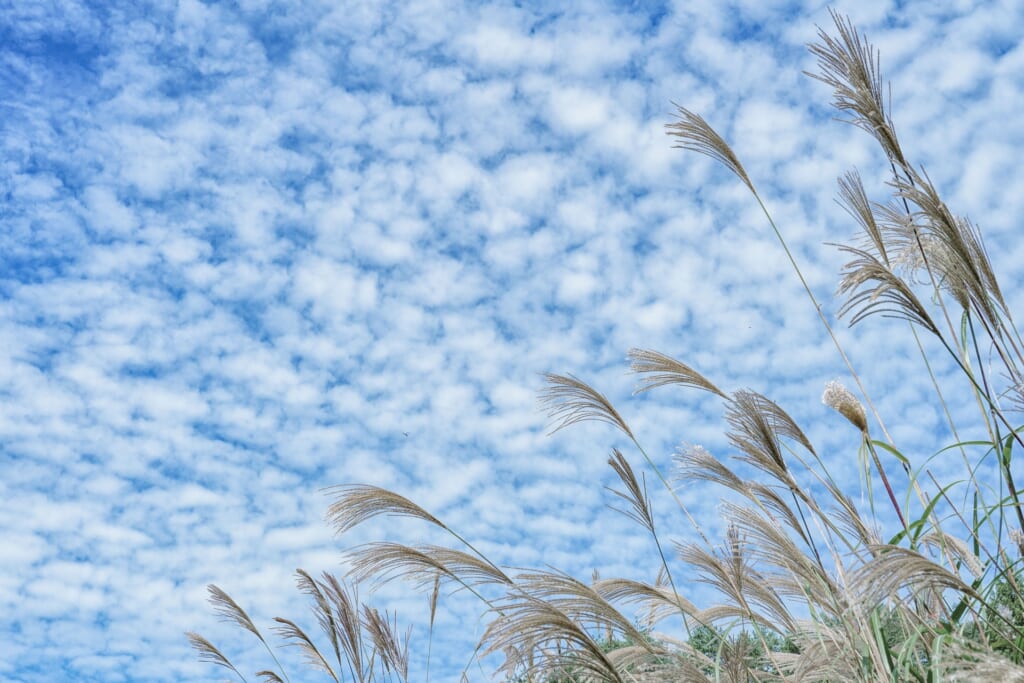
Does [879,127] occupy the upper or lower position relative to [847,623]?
upper

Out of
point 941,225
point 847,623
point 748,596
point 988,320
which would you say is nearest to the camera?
point 847,623

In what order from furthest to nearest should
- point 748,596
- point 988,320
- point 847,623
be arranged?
point 748,596 < point 988,320 < point 847,623

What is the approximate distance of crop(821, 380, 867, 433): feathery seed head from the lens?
3.05m

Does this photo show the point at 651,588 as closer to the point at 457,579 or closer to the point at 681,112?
the point at 457,579

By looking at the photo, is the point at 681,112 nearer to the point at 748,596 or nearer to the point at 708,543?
the point at 708,543

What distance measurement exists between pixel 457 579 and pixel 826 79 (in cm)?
197

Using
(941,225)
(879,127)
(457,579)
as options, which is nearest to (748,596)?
(457,579)

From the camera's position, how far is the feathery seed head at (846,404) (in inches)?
120

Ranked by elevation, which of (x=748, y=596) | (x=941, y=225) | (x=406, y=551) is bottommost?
(x=748, y=596)

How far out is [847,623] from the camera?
7.55ft

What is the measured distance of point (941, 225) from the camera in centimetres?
253

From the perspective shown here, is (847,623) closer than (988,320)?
Yes

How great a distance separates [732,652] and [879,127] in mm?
1710

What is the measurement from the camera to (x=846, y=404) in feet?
10.0
